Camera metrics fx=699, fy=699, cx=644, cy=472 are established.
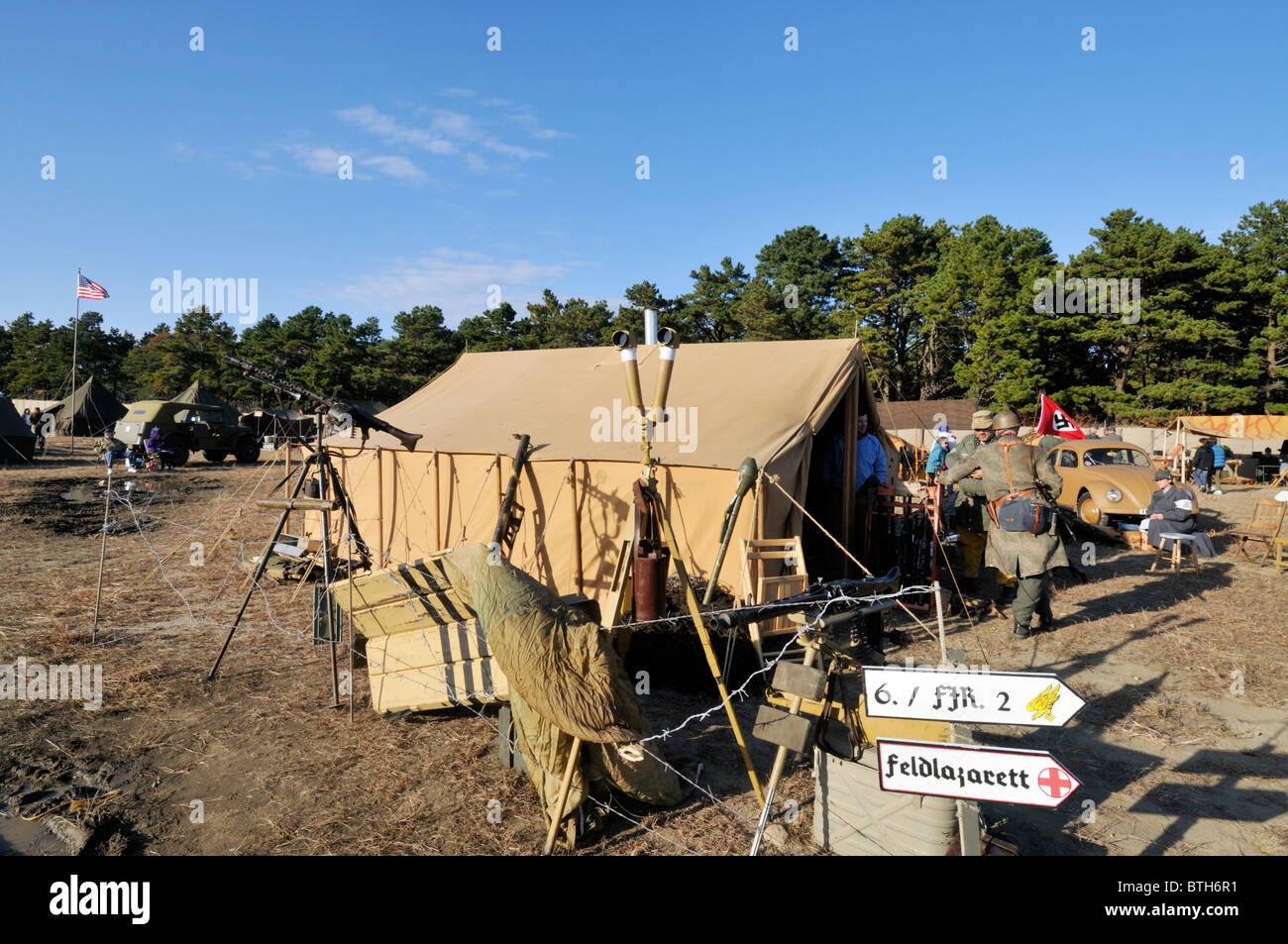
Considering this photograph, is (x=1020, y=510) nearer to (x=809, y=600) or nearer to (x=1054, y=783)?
(x=809, y=600)

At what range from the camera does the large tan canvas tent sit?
6117 millimetres

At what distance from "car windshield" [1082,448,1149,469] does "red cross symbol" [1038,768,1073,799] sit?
13.0 meters

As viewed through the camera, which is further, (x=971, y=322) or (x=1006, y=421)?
(x=971, y=322)

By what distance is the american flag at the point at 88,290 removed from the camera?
75.4ft

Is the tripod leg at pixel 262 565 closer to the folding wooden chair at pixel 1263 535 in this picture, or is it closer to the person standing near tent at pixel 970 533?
the person standing near tent at pixel 970 533

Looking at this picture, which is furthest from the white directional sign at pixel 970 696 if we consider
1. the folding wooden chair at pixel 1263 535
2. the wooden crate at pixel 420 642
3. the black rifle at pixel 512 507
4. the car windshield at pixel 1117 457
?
the car windshield at pixel 1117 457

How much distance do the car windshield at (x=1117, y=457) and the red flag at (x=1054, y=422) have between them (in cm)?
191

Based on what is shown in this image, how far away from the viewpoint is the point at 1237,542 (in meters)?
10.7

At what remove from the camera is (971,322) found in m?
35.5

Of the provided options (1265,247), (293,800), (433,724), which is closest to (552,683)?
(293,800)

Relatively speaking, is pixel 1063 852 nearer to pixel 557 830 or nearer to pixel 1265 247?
pixel 557 830

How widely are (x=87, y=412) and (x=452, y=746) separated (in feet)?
103

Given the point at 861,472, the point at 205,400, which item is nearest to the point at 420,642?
the point at 861,472

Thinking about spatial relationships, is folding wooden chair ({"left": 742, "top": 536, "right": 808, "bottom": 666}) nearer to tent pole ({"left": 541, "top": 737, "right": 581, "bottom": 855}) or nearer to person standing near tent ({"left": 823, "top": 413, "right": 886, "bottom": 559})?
person standing near tent ({"left": 823, "top": 413, "right": 886, "bottom": 559})
